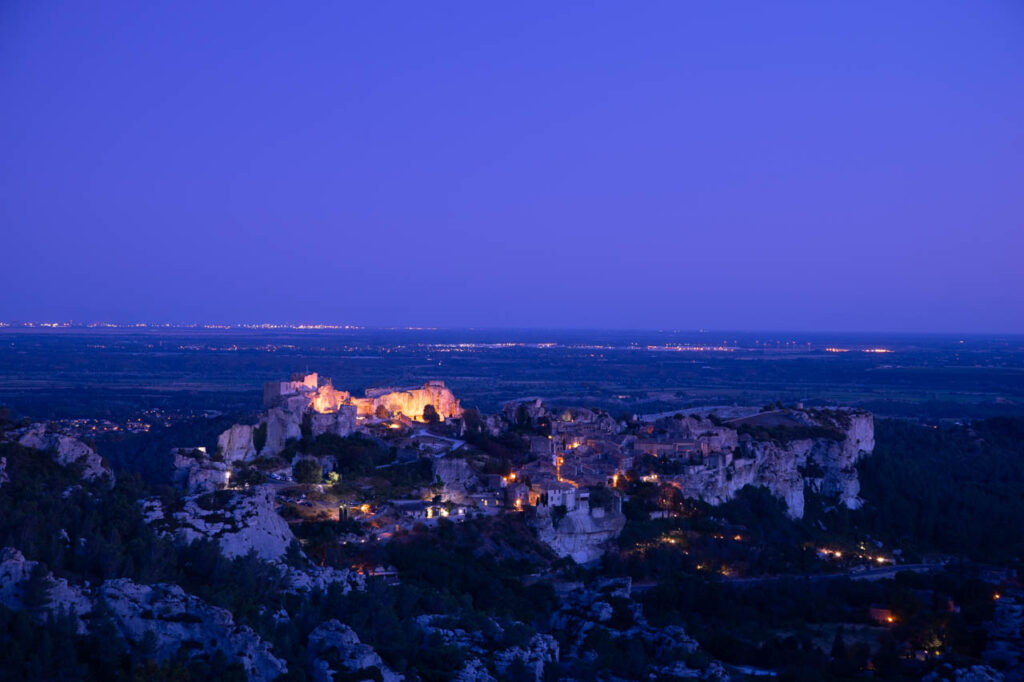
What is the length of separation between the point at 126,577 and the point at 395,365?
12065 centimetres

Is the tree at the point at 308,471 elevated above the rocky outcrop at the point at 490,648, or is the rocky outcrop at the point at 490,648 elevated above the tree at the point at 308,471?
the tree at the point at 308,471

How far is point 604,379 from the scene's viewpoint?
12588 cm

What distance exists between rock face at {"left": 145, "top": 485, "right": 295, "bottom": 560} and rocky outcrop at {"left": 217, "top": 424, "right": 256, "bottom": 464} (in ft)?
41.7

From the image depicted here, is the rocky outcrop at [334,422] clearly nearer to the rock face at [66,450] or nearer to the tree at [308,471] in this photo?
the tree at [308,471]

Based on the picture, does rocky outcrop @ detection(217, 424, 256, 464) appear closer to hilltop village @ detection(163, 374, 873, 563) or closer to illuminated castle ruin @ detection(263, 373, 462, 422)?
hilltop village @ detection(163, 374, 873, 563)

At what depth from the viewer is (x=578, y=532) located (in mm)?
31828

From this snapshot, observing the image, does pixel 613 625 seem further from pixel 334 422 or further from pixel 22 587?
pixel 334 422

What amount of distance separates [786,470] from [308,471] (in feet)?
72.7

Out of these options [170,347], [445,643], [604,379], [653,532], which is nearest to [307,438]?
[653,532]

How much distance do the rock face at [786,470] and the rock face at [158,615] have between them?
83.9ft

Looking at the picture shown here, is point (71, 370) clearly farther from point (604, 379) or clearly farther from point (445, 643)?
point (445, 643)

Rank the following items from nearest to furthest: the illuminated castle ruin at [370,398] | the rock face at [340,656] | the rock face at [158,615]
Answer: the rock face at [158,615] → the rock face at [340,656] → the illuminated castle ruin at [370,398]

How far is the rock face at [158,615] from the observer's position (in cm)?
1455

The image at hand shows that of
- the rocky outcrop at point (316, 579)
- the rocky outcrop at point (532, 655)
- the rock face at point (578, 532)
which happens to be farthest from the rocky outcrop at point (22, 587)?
the rock face at point (578, 532)
